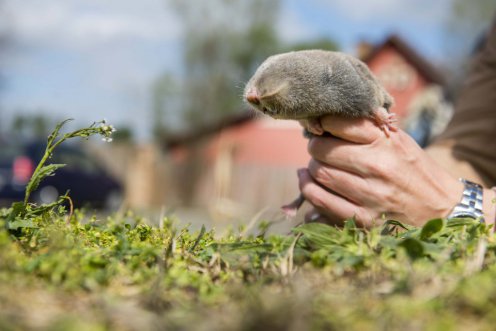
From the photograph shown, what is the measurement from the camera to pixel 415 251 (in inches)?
46.3

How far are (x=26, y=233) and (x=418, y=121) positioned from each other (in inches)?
210

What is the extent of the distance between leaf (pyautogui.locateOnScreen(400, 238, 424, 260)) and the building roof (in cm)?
2759

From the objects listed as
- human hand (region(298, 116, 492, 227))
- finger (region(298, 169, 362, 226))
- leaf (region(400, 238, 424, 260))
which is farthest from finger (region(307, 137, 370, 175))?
leaf (region(400, 238, 424, 260))

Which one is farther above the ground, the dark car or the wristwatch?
the dark car

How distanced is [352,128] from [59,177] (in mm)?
14759

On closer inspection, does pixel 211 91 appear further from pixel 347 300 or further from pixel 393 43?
pixel 347 300

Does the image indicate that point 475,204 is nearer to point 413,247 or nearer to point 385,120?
point 385,120

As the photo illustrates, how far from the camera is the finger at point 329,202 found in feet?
7.36

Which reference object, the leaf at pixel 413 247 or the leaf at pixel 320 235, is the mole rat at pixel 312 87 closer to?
the leaf at pixel 320 235

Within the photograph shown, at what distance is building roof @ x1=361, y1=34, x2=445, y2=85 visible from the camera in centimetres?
2794

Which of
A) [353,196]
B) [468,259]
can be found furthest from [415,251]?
[353,196]

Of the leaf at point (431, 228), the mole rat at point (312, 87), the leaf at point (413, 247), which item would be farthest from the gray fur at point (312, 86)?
the leaf at point (413, 247)

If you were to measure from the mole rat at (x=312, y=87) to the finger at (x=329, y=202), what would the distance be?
0.30 meters

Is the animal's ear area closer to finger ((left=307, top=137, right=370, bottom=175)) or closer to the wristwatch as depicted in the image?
finger ((left=307, top=137, right=370, bottom=175))
